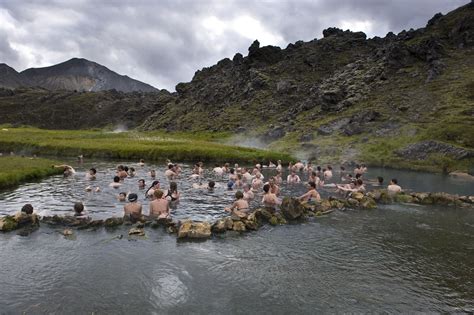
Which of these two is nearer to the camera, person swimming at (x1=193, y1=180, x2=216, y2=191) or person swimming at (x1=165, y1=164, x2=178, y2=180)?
person swimming at (x1=193, y1=180, x2=216, y2=191)

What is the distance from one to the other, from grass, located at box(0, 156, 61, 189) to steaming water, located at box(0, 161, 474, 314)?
436 inches

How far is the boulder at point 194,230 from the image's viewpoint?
2203 centimetres

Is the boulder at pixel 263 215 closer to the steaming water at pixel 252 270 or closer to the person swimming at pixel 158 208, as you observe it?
the steaming water at pixel 252 270

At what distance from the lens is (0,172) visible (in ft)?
123

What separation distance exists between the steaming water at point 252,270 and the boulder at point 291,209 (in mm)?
1216

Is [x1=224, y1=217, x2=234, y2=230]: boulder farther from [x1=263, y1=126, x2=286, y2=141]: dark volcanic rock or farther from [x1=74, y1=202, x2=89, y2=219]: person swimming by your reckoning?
[x1=263, y1=126, x2=286, y2=141]: dark volcanic rock

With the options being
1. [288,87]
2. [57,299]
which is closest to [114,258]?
[57,299]

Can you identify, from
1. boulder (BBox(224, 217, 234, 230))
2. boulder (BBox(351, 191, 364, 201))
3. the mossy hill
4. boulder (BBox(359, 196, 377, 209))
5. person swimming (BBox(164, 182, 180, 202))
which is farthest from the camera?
the mossy hill

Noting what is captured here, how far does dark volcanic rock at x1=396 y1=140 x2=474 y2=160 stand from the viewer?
7126 centimetres

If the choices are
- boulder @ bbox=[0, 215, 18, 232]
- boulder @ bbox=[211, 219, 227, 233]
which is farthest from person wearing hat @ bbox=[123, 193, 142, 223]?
boulder @ bbox=[0, 215, 18, 232]

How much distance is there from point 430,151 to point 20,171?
68352mm

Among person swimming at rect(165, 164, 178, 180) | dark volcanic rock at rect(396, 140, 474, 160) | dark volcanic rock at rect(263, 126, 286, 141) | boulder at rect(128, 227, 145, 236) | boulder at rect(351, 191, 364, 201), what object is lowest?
boulder at rect(128, 227, 145, 236)

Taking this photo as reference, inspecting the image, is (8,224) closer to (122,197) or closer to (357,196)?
(122,197)

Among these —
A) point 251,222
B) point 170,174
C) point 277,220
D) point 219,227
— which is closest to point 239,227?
point 251,222
